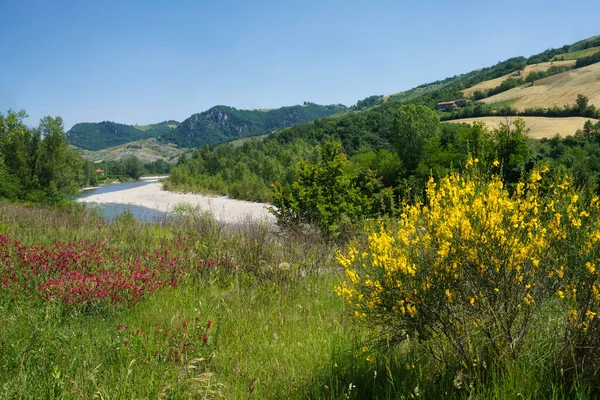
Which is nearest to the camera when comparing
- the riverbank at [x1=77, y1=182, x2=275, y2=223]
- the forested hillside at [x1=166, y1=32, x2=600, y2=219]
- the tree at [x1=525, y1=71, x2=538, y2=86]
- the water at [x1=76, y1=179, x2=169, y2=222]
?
the forested hillside at [x1=166, y1=32, x2=600, y2=219]

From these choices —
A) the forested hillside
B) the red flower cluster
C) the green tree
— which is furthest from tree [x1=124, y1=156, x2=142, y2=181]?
the red flower cluster

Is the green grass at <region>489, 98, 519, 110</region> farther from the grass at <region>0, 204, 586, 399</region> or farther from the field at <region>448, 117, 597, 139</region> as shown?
the grass at <region>0, 204, 586, 399</region>

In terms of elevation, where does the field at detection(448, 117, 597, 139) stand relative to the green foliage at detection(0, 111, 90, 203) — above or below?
below

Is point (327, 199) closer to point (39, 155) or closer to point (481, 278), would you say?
point (481, 278)

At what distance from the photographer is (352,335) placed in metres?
3.55

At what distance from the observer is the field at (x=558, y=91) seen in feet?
264

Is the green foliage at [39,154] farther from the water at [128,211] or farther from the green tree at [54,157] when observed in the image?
the water at [128,211]

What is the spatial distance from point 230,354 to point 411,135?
3798 cm

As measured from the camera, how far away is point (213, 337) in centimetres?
373

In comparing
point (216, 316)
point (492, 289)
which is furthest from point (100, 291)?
point (492, 289)

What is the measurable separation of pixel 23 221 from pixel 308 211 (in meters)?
7.68

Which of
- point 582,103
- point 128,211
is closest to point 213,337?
point 128,211

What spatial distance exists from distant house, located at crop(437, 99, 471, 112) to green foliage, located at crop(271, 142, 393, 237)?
103525mm

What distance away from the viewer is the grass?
2.54 m
